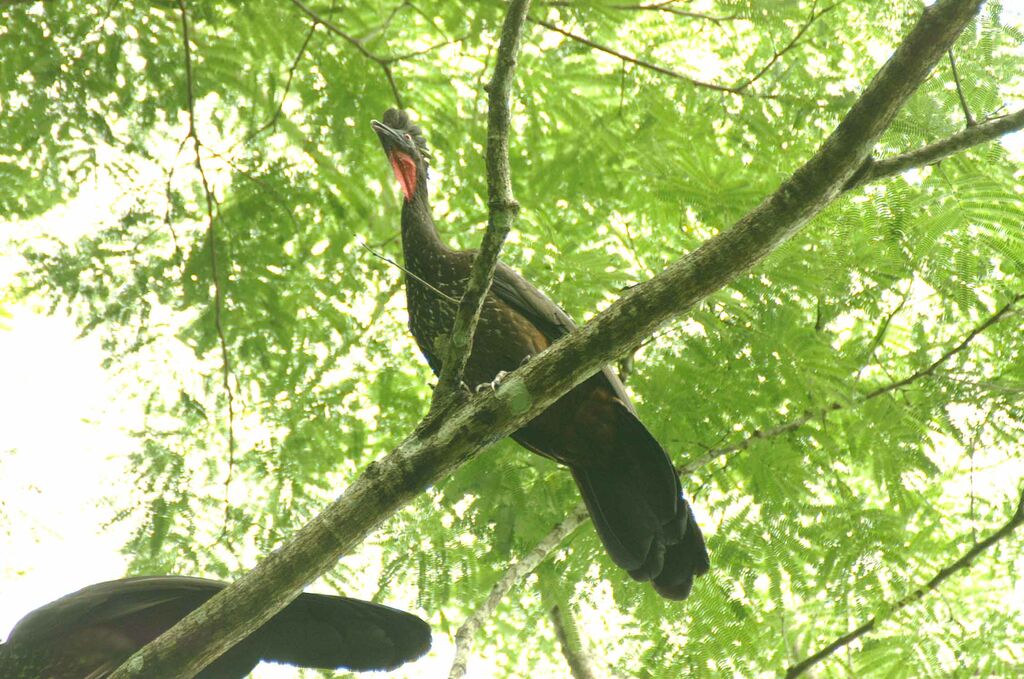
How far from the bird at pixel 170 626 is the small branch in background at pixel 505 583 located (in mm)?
314

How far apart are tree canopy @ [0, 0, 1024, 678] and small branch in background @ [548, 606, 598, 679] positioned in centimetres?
3

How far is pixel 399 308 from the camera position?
509 cm

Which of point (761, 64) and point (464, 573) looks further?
point (761, 64)

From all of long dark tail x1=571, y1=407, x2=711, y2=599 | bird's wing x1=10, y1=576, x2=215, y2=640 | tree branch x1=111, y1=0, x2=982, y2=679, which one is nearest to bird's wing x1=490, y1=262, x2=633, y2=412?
long dark tail x1=571, y1=407, x2=711, y2=599

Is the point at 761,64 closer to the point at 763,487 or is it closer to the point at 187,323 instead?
the point at 763,487

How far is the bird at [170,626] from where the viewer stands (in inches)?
132

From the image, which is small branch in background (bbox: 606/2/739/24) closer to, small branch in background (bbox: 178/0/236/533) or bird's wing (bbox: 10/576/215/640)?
small branch in background (bbox: 178/0/236/533)

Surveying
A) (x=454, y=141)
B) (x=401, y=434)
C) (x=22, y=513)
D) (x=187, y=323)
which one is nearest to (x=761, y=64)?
(x=454, y=141)

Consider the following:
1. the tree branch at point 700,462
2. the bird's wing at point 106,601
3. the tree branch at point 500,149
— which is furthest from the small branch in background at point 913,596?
the bird's wing at point 106,601

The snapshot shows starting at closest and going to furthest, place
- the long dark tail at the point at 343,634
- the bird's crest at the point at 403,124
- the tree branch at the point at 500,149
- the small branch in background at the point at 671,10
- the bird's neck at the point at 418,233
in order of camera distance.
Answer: the tree branch at the point at 500,149 → the long dark tail at the point at 343,634 → the small branch in background at the point at 671,10 → the bird's neck at the point at 418,233 → the bird's crest at the point at 403,124

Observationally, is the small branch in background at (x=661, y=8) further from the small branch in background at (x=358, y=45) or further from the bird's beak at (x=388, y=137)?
the bird's beak at (x=388, y=137)

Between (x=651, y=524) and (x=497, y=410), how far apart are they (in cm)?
125

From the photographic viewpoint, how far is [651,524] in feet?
11.8

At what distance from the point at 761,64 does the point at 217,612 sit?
3.48 m
